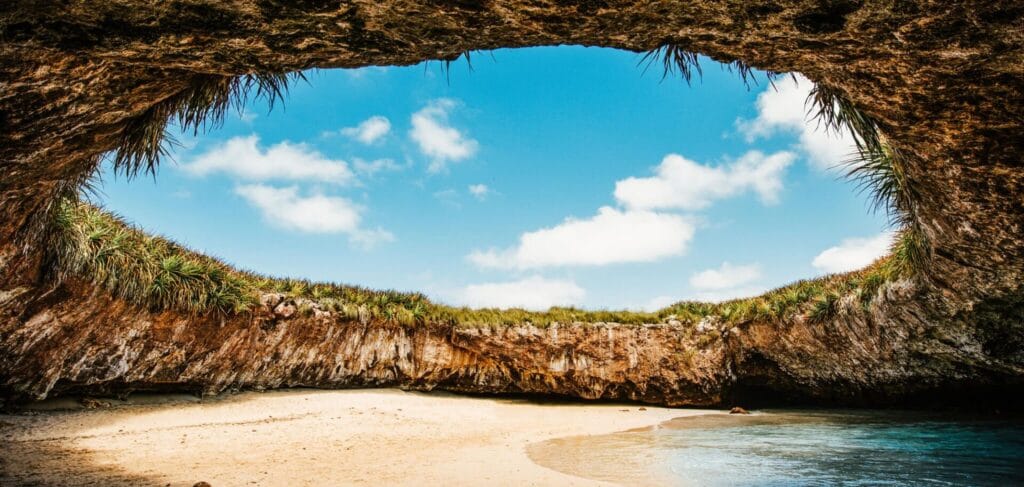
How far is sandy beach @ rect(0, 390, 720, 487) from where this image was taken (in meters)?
5.01

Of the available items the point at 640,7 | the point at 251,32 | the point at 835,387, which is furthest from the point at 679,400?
the point at 251,32

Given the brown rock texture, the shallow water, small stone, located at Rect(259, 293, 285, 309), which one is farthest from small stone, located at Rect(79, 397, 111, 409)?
the shallow water

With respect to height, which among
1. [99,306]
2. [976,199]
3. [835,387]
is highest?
[976,199]

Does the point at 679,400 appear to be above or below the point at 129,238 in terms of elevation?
below

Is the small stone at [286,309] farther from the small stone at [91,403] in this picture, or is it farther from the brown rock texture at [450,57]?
the small stone at [91,403]

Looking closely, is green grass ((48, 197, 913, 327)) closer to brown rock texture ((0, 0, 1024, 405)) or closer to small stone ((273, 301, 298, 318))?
small stone ((273, 301, 298, 318))

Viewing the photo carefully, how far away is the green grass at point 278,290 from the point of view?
768 cm

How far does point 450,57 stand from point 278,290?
8594mm

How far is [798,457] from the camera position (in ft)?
20.3

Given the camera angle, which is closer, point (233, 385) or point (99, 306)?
point (99, 306)

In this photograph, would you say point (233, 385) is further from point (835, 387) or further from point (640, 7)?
point (835, 387)

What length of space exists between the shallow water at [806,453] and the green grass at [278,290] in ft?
8.05

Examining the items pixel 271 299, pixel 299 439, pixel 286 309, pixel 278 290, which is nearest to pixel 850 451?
pixel 299 439

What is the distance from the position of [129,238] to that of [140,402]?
9.56ft
